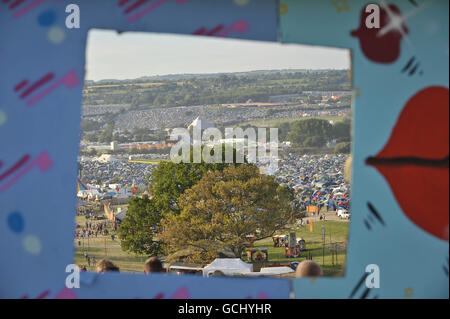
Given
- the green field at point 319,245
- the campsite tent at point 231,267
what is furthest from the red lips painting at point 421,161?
the green field at point 319,245

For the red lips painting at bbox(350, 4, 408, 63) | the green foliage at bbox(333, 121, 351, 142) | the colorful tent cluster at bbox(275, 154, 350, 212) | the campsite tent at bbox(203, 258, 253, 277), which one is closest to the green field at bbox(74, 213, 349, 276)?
the colorful tent cluster at bbox(275, 154, 350, 212)

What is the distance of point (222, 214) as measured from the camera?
4253 centimetres

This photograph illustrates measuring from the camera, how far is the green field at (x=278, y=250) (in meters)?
50.6

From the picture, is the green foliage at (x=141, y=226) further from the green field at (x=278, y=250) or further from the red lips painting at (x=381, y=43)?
the red lips painting at (x=381, y=43)

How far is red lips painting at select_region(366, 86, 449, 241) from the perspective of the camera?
495cm

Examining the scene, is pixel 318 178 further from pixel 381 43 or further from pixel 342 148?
pixel 381 43

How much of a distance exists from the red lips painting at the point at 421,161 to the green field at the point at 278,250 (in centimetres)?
4248

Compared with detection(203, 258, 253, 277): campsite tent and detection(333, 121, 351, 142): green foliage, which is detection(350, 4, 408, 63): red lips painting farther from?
detection(333, 121, 351, 142): green foliage

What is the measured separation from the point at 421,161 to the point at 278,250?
163 feet

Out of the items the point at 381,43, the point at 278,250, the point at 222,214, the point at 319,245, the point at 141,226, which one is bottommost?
the point at 319,245

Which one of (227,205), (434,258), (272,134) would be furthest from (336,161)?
(434,258)

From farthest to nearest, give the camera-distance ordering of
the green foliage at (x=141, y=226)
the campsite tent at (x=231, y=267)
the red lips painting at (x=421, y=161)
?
1. the green foliage at (x=141, y=226)
2. the campsite tent at (x=231, y=267)
3. the red lips painting at (x=421, y=161)

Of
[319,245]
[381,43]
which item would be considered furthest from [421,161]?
[319,245]

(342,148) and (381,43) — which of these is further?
(342,148)
